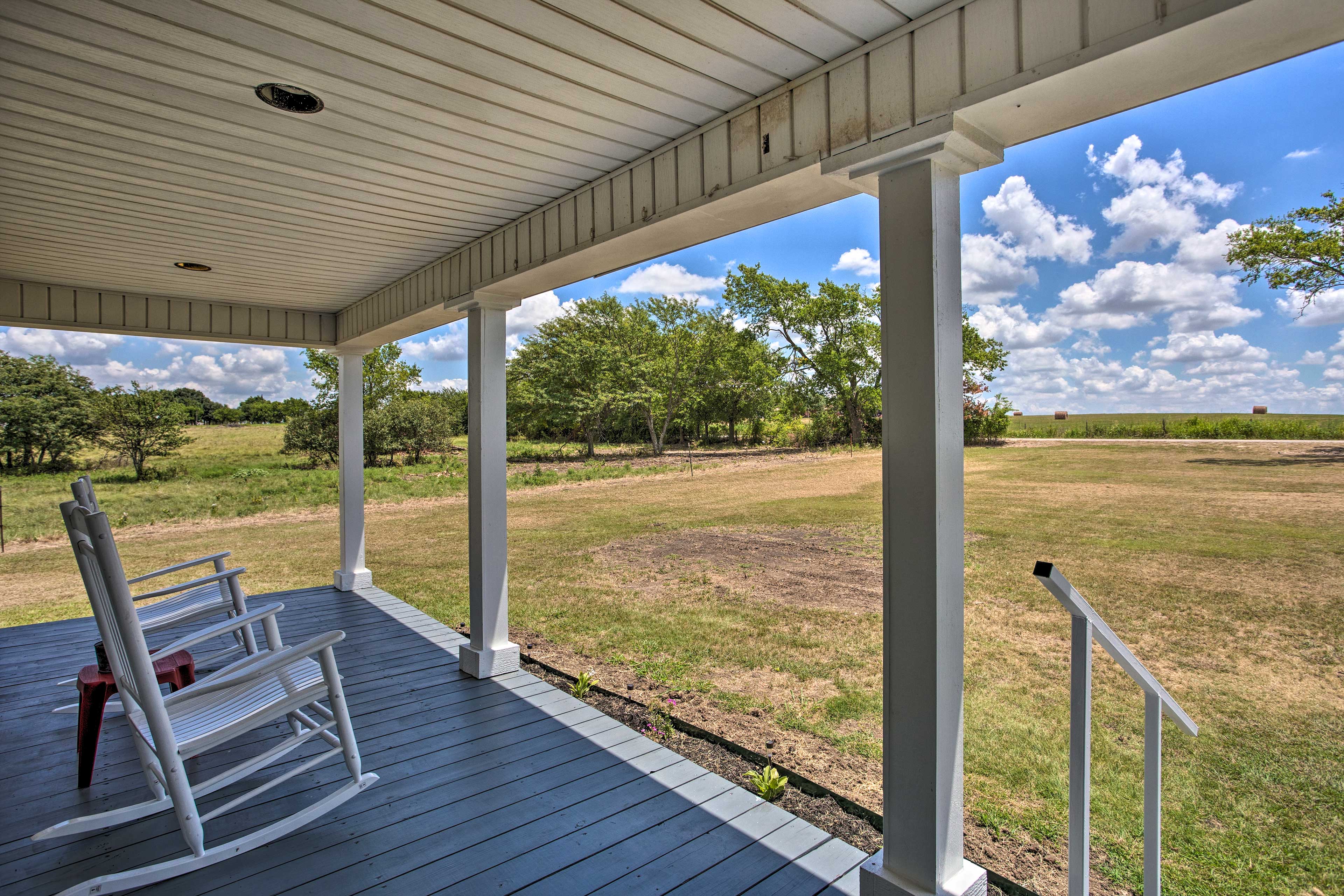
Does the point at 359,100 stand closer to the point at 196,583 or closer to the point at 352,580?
the point at 196,583

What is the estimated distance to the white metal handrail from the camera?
1091 mm

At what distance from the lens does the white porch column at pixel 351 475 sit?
4.71 meters

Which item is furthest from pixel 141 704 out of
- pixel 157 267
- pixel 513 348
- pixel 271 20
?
pixel 513 348

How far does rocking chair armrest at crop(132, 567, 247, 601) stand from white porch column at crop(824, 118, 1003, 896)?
2434mm

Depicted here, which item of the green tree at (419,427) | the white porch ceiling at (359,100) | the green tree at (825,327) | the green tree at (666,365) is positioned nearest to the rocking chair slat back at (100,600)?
the white porch ceiling at (359,100)

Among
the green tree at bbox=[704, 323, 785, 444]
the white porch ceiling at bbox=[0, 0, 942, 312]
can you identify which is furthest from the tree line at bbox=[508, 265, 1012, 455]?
the white porch ceiling at bbox=[0, 0, 942, 312]

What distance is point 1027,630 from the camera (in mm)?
4598

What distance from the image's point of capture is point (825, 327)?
1371cm

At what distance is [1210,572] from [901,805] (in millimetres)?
4742

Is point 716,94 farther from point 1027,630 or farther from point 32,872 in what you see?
point 1027,630

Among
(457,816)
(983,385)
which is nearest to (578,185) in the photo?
(457,816)

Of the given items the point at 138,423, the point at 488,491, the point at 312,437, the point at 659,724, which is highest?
the point at 138,423

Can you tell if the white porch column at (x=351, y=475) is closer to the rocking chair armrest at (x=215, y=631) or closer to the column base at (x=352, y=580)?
the column base at (x=352, y=580)

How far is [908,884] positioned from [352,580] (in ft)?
15.2
